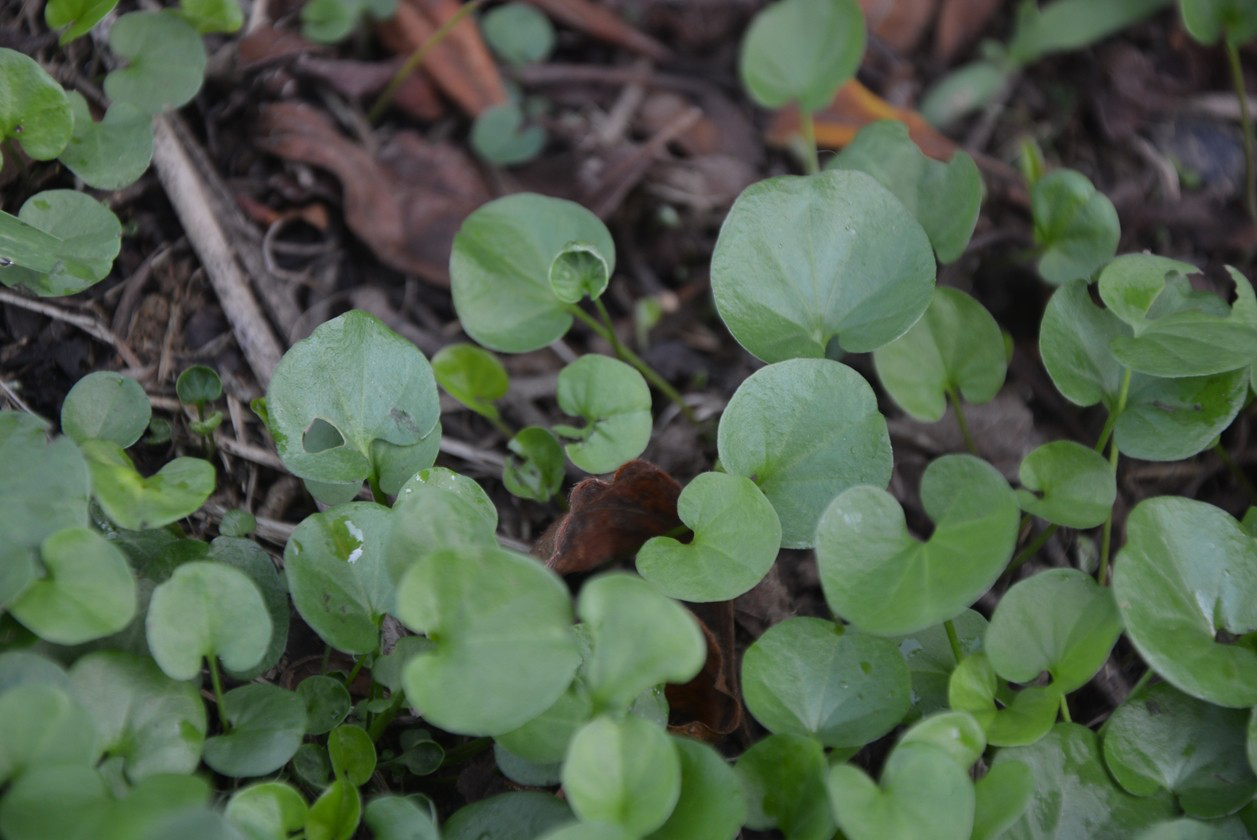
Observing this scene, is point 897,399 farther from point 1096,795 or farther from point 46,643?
point 46,643

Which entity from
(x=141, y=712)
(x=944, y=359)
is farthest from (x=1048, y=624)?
(x=141, y=712)

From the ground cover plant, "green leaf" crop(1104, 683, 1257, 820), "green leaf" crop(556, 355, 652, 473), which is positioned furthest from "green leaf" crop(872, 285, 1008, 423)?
"green leaf" crop(1104, 683, 1257, 820)

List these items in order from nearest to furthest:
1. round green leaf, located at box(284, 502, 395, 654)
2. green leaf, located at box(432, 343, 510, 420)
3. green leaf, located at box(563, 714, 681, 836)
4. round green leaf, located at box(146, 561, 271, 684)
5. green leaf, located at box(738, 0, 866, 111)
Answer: green leaf, located at box(563, 714, 681, 836)
round green leaf, located at box(146, 561, 271, 684)
round green leaf, located at box(284, 502, 395, 654)
green leaf, located at box(432, 343, 510, 420)
green leaf, located at box(738, 0, 866, 111)

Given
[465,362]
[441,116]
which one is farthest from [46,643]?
[441,116]

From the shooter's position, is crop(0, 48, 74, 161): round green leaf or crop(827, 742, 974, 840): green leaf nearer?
crop(827, 742, 974, 840): green leaf

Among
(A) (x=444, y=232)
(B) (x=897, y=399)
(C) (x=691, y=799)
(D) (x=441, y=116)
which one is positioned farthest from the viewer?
(D) (x=441, y=116)

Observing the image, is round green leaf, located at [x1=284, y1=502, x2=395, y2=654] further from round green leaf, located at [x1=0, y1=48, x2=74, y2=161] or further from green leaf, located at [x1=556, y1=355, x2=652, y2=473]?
round green leaf, located at [x1=0, y1=48, x2=74, y2=161]
